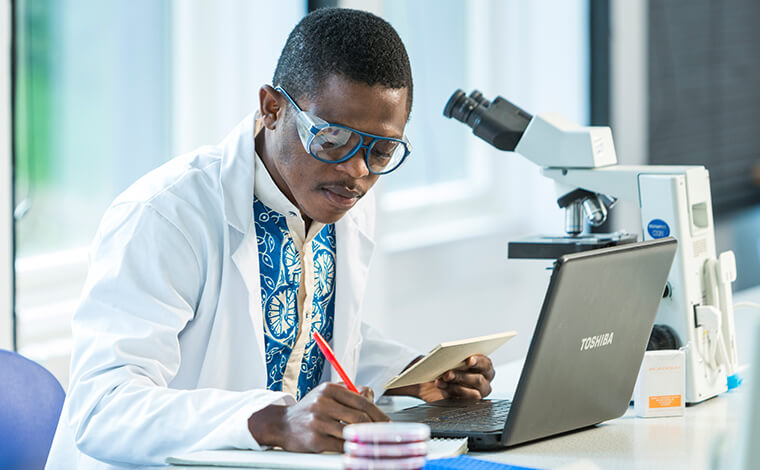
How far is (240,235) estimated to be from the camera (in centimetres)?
177

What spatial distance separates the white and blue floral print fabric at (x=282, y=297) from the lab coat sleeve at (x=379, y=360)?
0.15 metres

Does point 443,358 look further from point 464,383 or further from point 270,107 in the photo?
point 270,107

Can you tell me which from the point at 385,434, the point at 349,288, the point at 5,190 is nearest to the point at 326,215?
the point at 349,288

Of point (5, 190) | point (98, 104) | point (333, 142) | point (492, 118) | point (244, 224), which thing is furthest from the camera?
point (98, 104)

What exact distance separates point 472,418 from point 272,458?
1.35 ft

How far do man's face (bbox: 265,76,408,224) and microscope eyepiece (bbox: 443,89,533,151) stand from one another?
0.93ft

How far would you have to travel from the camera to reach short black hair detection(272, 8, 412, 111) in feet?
5.47

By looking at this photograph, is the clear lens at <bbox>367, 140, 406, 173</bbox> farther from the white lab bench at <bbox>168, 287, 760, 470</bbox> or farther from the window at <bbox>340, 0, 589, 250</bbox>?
the window at <bbox>340, 0, 589, 250</bbox>

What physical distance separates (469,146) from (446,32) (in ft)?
1.66

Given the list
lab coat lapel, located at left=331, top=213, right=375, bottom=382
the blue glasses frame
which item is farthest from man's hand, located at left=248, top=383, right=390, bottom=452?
lab coat lapel, located at left=331, top=213, right=375, bottom=382

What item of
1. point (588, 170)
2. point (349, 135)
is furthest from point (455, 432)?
point (588, 170)

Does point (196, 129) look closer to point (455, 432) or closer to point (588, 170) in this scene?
point (588, 170)

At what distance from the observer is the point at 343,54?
1.67 m

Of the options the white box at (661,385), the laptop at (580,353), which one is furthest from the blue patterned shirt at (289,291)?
the white box at (661,385)
